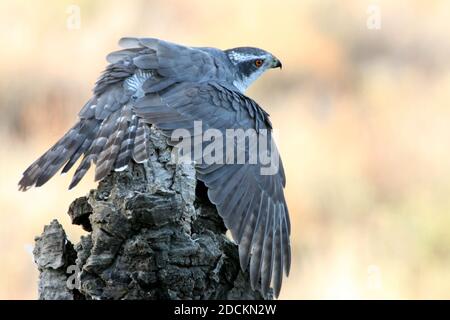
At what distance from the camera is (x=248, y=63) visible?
11.4 m

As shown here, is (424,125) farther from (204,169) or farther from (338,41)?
(204,169)

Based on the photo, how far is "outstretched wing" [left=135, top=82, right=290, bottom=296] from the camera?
8867 mm

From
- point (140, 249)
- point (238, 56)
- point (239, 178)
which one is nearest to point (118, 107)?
point (239, 178)

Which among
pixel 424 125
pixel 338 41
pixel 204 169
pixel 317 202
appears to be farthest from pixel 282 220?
pixel 338 41

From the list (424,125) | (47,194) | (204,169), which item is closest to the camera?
(204,169)

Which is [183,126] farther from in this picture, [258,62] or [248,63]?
[258,62]

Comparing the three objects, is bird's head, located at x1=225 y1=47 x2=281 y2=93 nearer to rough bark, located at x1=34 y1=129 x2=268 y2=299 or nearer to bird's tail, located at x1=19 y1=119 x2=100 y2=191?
bird's tail, located at x1=19 y1=119 x2=100 y2=191

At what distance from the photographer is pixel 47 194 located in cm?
1173

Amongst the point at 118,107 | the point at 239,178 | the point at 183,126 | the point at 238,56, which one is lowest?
the point at 239,178

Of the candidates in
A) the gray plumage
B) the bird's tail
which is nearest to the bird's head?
the gray plumage

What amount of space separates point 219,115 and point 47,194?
2.73m

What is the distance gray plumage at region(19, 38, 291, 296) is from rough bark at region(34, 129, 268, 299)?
20 centimetres

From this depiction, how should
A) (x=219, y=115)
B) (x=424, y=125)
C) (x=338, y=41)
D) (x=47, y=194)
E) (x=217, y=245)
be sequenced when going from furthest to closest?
(x=338, y=41) < (x=424, y=125) < (x=47, y=194) < (x=219, y=115) < (x=217, y=245)

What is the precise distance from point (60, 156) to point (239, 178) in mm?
1565
